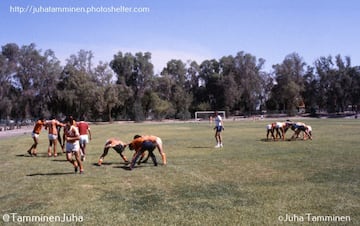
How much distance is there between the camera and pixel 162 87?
102 metres

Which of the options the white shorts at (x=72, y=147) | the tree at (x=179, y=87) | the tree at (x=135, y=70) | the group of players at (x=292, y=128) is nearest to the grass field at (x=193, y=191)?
the white shorts at (x=72, y=147)

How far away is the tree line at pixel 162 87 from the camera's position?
8244 centimetres

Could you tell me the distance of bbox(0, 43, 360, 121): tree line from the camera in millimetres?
82438

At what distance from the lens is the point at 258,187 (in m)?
10.4

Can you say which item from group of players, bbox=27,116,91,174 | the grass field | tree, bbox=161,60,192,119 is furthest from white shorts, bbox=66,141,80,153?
tree, bbox=161,60,192,119

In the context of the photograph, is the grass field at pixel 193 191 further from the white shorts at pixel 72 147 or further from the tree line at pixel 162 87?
the tree line at pixel 162 87

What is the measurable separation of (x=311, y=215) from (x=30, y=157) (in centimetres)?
1423

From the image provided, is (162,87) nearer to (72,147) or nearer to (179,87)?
(179,87)

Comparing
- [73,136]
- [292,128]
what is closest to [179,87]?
[292,128]

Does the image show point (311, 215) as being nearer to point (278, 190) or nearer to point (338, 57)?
point (278, 190)

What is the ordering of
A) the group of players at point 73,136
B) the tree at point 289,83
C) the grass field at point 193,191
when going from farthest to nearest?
the tree at point 289,83 < the group of players at point 73,136 < the grass field at point 193,191

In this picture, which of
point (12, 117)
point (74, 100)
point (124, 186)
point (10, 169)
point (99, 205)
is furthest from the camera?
point (12, 117)

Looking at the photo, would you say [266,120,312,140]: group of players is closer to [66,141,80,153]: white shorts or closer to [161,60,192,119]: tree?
[66,141,80,153]: white shorts

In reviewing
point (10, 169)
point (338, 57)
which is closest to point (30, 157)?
point (10, 169)
